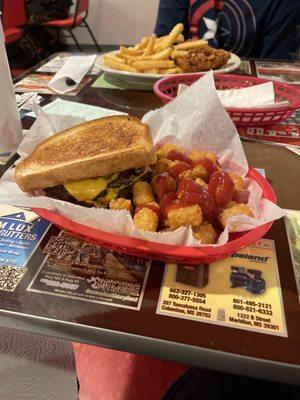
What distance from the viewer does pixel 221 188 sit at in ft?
2.35

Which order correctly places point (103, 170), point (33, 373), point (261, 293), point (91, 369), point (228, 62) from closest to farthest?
point (261, 293) < point (103, 170) < point (91, 369) < point (33, 373) < point (228, 62)

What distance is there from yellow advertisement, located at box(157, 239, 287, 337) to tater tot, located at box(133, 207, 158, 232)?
9 centimetres

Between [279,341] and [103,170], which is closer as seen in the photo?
[279,341]

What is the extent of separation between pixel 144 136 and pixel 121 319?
15.1 inches

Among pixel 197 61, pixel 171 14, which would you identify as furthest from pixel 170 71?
pixel 171 14

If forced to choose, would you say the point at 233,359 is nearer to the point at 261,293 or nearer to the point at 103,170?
the point at 261,293

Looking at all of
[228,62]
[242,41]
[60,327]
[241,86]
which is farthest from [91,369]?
[242,41]

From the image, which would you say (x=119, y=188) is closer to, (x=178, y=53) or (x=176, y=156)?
(x=176, y=156)

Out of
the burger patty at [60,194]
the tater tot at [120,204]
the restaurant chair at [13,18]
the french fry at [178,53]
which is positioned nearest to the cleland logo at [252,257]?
the tater tot at [120,204]

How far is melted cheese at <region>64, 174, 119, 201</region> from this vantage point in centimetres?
73

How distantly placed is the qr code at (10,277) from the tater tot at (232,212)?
0.37m

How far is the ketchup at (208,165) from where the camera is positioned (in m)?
0.79

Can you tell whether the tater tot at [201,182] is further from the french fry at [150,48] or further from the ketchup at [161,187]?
the french fry at [150,48]

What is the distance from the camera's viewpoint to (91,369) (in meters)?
0.94
